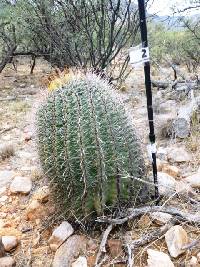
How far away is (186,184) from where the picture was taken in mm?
3242

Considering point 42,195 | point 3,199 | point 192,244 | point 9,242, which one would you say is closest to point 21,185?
point 3,199

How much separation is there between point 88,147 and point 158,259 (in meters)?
0.76

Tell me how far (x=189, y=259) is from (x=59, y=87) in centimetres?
134

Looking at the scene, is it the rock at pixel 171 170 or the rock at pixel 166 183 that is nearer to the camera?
the rock at pixel 166 183

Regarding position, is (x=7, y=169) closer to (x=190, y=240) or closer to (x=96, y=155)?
(x=96, y=155)

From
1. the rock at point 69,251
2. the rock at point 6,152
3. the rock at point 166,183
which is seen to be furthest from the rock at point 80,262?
the rock at point 6,152

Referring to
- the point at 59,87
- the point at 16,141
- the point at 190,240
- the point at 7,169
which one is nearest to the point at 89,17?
the point at 16,141

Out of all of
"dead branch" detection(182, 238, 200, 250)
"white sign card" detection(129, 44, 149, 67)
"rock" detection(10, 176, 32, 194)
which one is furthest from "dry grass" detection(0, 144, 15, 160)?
"dead branch" detection(182, 238, 200, 250)

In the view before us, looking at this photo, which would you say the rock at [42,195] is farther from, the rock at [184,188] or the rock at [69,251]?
the rock at [184,188]

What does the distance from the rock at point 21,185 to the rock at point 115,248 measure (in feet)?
3.91

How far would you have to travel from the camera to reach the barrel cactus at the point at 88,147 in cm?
269

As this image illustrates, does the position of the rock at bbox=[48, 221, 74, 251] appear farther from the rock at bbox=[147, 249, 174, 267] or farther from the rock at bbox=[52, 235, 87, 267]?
the rock at bbox=[147, 249, 174, 267]

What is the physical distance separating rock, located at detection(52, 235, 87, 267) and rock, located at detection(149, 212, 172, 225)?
18.1 inches

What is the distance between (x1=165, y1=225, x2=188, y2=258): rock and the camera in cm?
252
